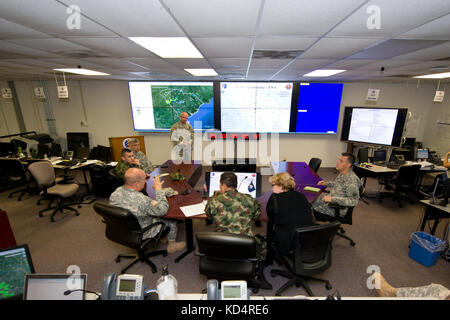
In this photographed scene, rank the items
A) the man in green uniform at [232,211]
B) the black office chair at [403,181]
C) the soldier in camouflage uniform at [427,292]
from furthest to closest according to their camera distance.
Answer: the black office chair at [403,181], the man in green uniform at [232,211], the soldier in camouflage uniform at [427,292]

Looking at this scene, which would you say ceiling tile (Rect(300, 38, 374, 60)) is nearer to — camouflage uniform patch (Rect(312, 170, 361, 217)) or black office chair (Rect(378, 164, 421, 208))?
camouflage uniform patch (Rect(312, 170, 361, 217))

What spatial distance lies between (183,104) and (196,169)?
2.72 m

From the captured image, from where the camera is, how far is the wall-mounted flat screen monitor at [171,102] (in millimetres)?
5605

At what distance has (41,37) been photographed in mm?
1969

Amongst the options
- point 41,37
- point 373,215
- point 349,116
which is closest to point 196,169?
point 41,37

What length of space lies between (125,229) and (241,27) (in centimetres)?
230

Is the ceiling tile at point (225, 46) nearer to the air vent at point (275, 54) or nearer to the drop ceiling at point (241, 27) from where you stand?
the drop ceiling at point (241, 27)

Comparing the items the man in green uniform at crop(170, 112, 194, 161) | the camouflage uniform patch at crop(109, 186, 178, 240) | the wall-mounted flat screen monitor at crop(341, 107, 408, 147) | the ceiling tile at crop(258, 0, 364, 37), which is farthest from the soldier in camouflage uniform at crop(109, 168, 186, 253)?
the wall-mounted flat screen monitor at crop(341, 107, 408, 147)

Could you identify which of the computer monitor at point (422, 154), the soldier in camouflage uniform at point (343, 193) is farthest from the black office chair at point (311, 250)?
the computer monitor at point (422, 154)

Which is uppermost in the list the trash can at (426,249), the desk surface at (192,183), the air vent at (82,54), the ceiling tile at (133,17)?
the air vent at (82,54)

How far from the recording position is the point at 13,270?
1.26 m

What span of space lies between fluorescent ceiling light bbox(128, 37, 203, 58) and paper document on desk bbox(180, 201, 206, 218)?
6.03 feet

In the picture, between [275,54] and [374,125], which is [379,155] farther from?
[275,54]
